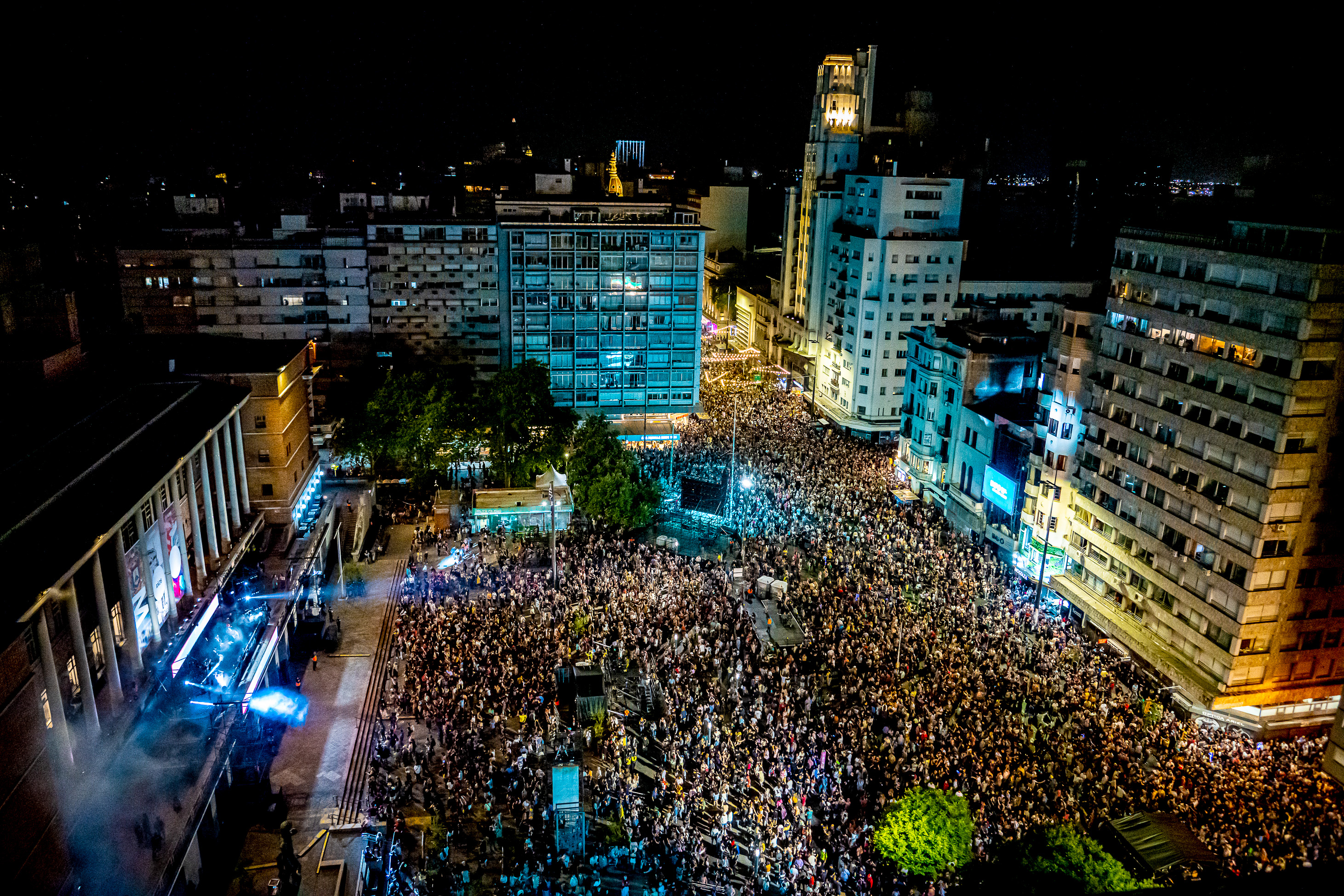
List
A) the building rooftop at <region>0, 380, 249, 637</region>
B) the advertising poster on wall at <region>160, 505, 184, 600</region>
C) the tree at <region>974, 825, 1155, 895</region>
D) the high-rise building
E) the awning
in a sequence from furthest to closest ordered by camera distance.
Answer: the high-rise building
the advertising poster on wall at <region>160, 505, 184, 600</region>
the awning
the tree at <region>974, 825, 1155, 895</region>
the building rooftop at <region>0, 380, 249, 637</region>

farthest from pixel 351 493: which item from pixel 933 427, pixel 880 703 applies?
pixel 933 427

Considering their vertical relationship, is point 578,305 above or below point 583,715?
above

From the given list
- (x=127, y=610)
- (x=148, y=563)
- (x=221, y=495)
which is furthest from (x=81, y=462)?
(x=221, y=495)

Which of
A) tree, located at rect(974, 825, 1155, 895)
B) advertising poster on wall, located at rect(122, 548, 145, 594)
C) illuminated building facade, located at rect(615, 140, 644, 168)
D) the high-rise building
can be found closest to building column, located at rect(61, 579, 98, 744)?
advertising poster on wall, located at rect(122, 548, 145, 594)

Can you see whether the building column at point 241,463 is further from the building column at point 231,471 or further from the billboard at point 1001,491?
the billboard at point 1001,491

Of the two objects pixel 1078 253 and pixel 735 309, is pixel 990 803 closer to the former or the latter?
pixel 1078 253

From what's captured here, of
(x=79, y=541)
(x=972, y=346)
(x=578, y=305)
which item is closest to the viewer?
(x=79, y=541)

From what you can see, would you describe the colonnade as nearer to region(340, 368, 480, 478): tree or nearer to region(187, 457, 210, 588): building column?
region(187, 457, 210, 588): building column

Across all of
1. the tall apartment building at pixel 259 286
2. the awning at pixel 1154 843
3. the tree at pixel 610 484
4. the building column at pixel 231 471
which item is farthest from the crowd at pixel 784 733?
the tall apartment building at pixel 259 286
